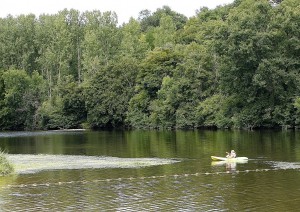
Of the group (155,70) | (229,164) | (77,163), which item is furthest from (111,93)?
(229,164)

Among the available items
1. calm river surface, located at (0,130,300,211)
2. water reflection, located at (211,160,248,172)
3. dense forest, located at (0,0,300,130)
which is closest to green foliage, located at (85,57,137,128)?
dense forest, located at (0,0,300,130)

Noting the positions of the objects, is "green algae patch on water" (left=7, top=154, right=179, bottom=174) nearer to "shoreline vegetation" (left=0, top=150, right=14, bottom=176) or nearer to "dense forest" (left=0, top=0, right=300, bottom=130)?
"shoreline vegetation" (left=0, top=150, right=14, bottom=176)

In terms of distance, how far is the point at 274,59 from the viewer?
257 feet

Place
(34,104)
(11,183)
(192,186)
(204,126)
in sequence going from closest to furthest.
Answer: (192,186) < (11,183) < (204,126) < (34,104)

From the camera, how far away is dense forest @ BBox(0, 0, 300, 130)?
79.9m

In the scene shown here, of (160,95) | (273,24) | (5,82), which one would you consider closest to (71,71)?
(5,82)

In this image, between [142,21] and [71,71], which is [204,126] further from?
[142,21]

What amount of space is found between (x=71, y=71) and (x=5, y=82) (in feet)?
57.1

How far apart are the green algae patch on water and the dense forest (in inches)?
1455

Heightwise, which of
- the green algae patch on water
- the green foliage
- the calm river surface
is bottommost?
the calm river surface

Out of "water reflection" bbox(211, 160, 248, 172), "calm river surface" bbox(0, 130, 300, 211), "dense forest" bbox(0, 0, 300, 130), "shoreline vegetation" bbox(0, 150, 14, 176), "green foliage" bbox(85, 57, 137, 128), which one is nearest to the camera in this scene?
"calm river surface" bbox(0, 130, 300, 211)

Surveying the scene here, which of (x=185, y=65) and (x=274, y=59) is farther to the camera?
(x=185, y=65)

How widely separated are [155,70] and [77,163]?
63.9 m

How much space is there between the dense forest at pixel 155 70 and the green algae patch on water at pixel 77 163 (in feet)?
121
